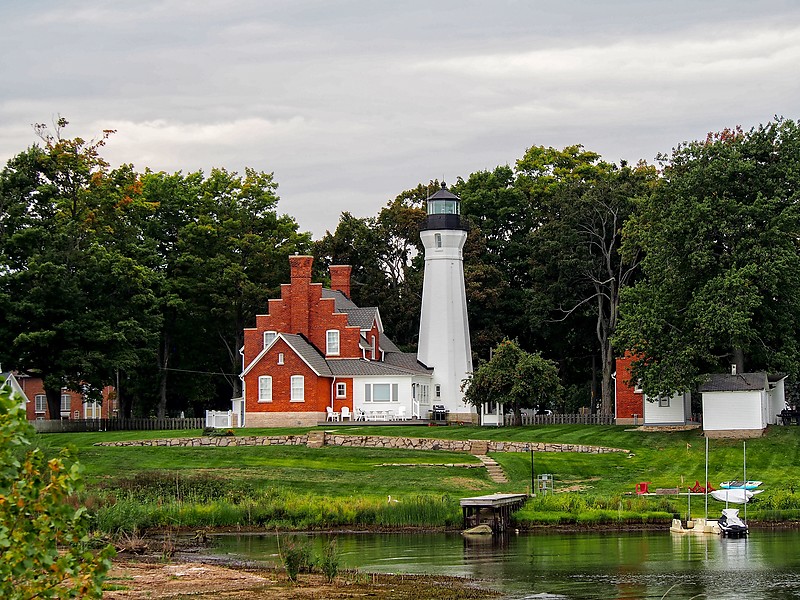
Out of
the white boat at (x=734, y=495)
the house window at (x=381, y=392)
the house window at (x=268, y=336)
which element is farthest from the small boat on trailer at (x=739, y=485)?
the house window at (x=268, y=336)

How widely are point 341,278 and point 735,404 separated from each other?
28019 mm

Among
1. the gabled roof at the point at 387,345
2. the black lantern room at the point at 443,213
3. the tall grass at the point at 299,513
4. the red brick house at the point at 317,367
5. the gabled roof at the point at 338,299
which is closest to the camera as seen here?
the tall grass at the point at 299,513

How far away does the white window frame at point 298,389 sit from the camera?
6719 cm

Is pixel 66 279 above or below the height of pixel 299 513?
above

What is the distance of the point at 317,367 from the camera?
2653 inches

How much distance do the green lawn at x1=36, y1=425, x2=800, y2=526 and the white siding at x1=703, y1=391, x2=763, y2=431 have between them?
99 cm

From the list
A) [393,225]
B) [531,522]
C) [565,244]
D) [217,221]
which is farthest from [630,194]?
[531,522]

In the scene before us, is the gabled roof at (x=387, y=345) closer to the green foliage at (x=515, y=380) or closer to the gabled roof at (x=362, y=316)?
the gabled roof at (x=362, y=316)

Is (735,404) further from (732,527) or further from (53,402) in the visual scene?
(53,402)

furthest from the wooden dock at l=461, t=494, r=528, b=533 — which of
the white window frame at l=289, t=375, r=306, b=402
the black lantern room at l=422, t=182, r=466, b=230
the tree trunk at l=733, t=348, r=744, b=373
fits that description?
the black lantern room at l=422, t=182, r=466, b=230

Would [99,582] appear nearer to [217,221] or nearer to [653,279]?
[653,279]

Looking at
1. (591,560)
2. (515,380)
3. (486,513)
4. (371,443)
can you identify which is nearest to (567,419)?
(515,380)

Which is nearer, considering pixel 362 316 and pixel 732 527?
pixel 732 527

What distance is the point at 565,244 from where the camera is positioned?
7488cm
